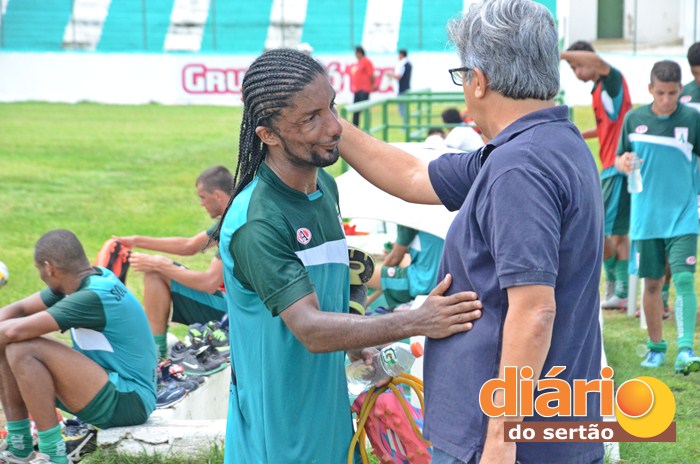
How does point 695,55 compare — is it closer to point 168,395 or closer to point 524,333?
point 168,395

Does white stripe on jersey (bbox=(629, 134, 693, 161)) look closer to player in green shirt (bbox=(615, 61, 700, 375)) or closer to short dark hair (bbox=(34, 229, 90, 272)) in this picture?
player in green shirt (bbox=(615, 61, 700, 375))

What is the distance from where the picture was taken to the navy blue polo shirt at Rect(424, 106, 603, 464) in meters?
2.41

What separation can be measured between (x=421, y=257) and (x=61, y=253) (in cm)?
286

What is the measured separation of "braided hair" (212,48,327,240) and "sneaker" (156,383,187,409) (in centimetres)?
292

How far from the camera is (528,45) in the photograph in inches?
101

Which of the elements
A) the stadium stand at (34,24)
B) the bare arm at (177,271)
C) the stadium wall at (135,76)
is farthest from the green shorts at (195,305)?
the stadium stand at (34,24)

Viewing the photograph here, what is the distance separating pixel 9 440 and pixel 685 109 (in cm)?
501

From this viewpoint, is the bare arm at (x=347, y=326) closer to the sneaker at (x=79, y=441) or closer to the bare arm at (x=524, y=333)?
the bare arm at (x=524, y=333)

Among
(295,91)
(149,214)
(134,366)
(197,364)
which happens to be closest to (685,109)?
(197,364)

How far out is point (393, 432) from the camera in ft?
10.9

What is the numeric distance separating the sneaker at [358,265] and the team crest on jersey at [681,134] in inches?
173

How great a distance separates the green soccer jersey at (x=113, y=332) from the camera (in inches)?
203

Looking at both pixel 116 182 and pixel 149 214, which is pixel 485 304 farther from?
pixel 116 182

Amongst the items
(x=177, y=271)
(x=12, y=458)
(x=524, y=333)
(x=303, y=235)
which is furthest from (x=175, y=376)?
(x=524, y=333)
